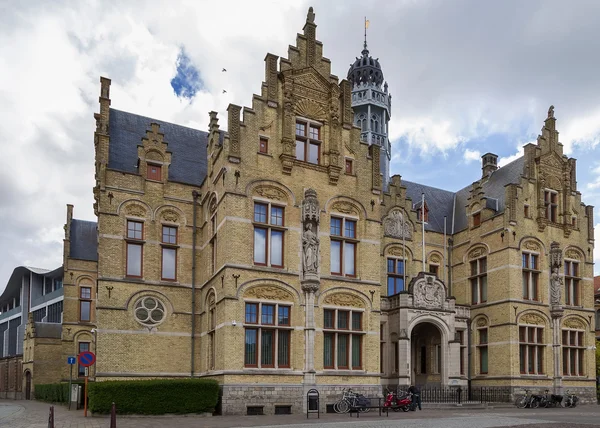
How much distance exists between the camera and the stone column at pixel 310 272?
2534cm

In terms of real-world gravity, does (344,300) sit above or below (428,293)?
below

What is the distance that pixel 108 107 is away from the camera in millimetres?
31078

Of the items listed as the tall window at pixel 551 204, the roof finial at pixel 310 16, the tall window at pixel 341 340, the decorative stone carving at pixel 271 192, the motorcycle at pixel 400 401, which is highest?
the roof finial at pixel 310 16

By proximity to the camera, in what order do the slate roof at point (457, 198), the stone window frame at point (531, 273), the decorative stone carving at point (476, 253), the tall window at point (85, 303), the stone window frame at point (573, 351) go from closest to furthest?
the stone window frame at point (531, 273)
the stone window frame at point (573, 351)
the decorative stone carving at point (476, 253)
the slate roof at point (457, 198)
the tall window at point (85, 303)

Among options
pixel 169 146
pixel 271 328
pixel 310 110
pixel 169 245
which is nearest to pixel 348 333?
pixel 271 328

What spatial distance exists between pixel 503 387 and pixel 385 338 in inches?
289

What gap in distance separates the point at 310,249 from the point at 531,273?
15.7 m

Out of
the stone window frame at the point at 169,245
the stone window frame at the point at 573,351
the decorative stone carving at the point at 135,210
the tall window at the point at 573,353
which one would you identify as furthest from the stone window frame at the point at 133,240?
the tall window at the point at 573,353

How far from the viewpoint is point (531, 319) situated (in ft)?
112

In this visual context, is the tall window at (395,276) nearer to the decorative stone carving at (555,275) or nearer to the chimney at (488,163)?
the decorative stone carving at (555,275)

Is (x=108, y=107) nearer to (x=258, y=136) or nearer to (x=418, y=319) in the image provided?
(x=258, y=136)

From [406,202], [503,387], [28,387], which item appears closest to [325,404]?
[503,387]

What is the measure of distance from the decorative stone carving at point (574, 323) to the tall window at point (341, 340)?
51.0 ft

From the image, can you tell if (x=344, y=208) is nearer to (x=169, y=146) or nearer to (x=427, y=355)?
(x=169, y=146)
